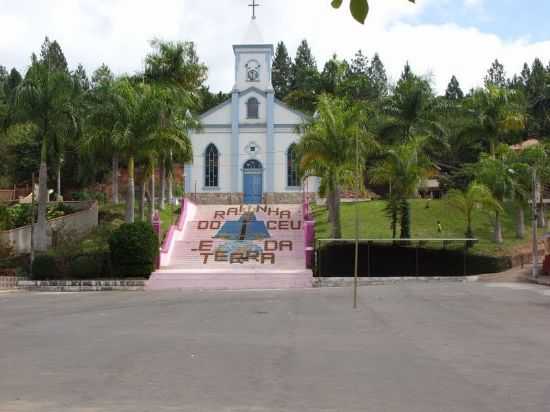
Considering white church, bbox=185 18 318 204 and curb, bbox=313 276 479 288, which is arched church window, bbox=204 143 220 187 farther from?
curb, bbox=313 276 479 288

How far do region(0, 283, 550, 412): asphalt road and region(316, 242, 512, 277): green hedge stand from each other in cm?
894

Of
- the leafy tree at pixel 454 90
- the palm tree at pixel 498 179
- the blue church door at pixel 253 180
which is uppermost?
→ the leafy tree at pixel 454 90

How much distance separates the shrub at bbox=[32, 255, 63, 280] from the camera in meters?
29.3

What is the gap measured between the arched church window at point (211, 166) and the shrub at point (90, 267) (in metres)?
19.2

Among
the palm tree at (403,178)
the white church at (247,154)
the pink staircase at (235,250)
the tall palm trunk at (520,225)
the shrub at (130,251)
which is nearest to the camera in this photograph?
the pink staircase at (235,250)

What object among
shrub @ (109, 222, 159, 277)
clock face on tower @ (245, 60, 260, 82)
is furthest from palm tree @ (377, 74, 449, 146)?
shrub @ (109, 222, 159, 277)

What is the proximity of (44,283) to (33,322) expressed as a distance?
1288 cm

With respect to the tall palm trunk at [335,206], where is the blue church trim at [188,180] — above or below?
above

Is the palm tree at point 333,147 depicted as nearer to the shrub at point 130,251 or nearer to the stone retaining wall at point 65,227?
the shrub at point 130,251

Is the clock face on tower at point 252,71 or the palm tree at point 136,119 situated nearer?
the palm tree at point 136,119

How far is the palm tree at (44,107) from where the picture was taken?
30.9m

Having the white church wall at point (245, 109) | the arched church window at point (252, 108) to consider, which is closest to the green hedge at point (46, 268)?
the white church wall at point (245, 109)

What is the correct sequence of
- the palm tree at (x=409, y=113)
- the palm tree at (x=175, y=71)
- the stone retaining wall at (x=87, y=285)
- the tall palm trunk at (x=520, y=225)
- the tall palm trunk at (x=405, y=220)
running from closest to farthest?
the stone retaining wall at (x=87, y=285) → the tall palm trunk at (x=405, y=220) → the tall palm trunk at (x=520, y=225) → the palm tree at (x=175, y=71) → the palm tree at (x=409, y=113)

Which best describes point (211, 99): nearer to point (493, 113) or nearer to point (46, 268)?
point (493, 113)
